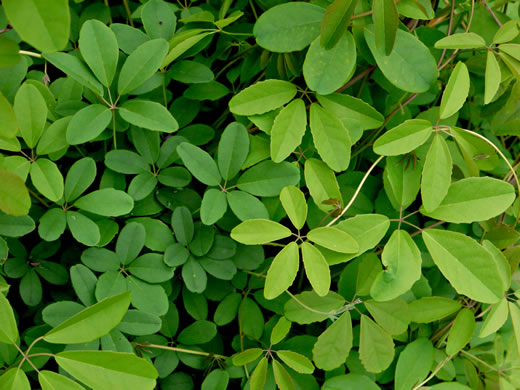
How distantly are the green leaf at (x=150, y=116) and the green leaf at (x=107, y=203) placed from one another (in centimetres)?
14

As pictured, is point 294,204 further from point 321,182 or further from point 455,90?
point 455,90

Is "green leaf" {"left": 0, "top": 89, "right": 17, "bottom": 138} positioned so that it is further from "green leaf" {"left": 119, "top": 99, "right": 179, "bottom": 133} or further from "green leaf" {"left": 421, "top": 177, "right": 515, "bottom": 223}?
"green leaf" {"left": 421, "top": 177, "right": 515, "bottom": 223}

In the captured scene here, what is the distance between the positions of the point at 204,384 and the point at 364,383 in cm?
33

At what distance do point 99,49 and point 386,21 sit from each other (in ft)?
1.73

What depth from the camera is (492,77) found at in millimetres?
920

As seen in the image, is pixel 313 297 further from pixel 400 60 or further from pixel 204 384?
pixel 400 60

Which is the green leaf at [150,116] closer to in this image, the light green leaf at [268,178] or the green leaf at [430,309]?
the light green leaf at [268,178]

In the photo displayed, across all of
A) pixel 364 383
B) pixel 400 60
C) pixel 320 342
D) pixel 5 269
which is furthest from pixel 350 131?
pixel 5 269

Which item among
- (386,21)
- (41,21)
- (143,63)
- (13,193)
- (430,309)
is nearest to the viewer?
(41,21)

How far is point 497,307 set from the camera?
0.95 meters

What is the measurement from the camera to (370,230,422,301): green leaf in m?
0.87

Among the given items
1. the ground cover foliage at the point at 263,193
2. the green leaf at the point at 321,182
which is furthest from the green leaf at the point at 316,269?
the green leaf at the point at 321,182

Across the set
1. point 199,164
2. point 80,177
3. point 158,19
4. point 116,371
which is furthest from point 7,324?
point 158,19

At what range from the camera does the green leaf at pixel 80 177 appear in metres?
0.92
